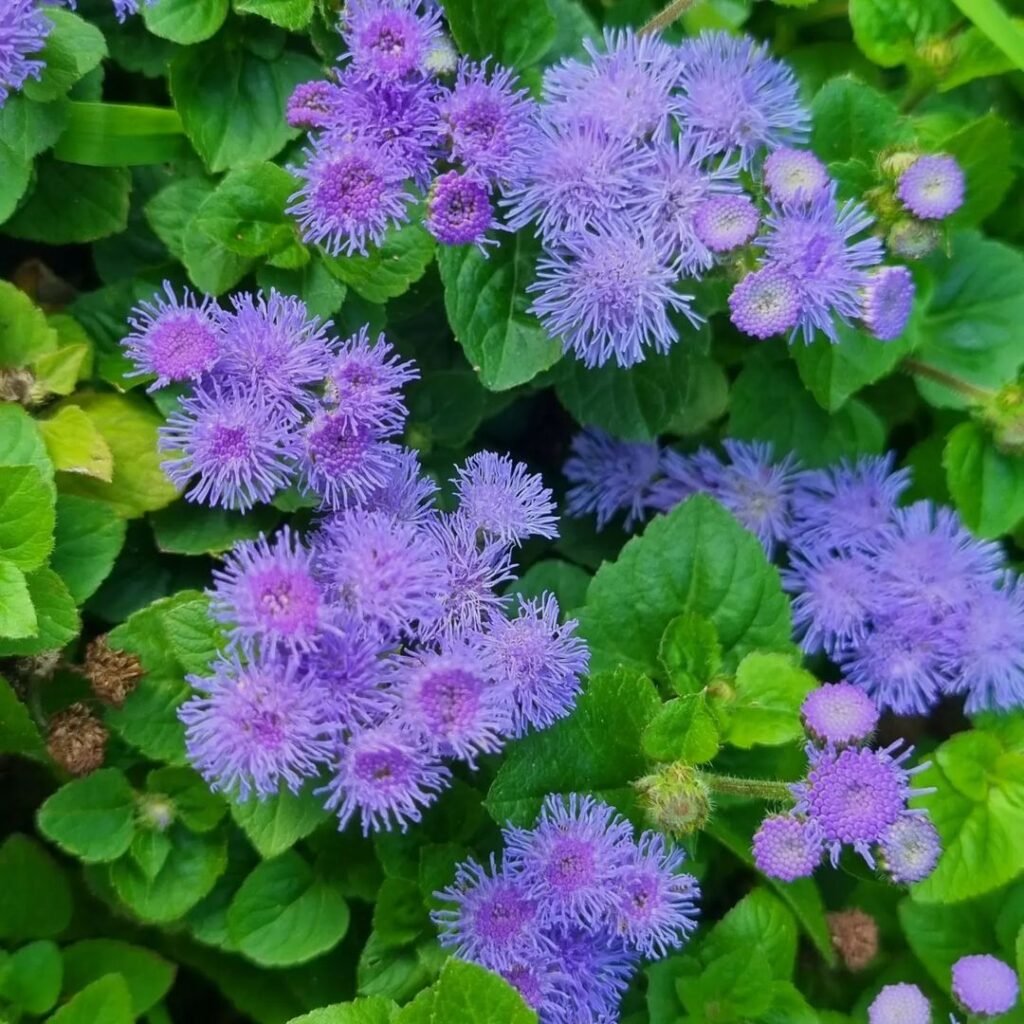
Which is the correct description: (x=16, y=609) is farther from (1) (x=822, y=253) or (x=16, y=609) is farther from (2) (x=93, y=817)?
(1) (x=822, y=253)

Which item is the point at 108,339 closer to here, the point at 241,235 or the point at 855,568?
the point at 241,235

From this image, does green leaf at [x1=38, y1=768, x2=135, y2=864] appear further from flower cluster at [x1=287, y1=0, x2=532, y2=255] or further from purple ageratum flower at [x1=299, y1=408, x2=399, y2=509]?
flower cluster at [x1=287, y1=0, x2=532, y2=255]

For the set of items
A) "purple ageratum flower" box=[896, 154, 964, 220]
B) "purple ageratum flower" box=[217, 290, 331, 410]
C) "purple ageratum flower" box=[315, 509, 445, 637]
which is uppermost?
"purple ageratum flower" box=[896, 154, 964, 220]

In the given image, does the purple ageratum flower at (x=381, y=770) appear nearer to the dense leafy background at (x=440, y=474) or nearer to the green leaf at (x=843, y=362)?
the dense leafy background at (x=440, y=474)

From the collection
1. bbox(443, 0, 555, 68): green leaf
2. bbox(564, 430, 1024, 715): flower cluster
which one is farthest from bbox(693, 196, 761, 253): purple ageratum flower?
bbox(564, 430, 1024, 715): flower cluster

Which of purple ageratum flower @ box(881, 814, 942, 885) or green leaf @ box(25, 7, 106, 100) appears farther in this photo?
green leaf @ box(25, 7, 106, 100)

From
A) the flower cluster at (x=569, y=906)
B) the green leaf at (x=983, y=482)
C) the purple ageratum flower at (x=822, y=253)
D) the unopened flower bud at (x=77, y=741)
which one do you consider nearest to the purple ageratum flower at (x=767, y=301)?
the purple ageratum flower at (x=822, y=253)

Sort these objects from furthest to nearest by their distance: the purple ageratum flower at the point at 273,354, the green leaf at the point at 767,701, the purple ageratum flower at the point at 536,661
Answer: the green leaf at the point at 767,701
the purple ageratum flower at the point at 273,354
the purple ageratum flower at the point at 536,661
